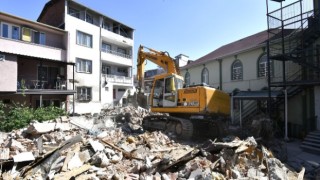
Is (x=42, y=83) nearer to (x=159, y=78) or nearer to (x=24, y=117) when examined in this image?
(x=24, y=117)

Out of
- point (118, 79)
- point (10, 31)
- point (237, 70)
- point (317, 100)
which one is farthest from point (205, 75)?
point (10, 31)

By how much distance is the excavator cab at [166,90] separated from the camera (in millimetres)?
13703

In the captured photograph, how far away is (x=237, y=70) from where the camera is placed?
21312 millimetres

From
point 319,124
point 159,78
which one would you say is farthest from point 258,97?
point 159,78

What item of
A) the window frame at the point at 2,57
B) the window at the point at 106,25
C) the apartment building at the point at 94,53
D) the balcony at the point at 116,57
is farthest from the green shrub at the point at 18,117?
the window at the point at 106,25

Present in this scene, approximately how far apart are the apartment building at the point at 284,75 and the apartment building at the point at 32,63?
1537 centimetres

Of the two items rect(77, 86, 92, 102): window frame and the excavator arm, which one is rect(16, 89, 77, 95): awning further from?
the excavator arm

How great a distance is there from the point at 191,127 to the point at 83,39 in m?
18.9

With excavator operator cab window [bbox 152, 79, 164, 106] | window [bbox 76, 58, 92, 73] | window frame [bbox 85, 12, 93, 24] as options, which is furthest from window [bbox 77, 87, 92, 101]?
excavator operator cab window [bbox 152, 79, 164, 106]

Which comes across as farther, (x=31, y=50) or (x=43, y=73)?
(x=43, y=73)

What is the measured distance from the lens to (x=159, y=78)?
14.6m

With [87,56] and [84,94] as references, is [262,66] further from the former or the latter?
[84,94]

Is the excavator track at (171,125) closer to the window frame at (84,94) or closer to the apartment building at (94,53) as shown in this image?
the apartment building at (94,53)

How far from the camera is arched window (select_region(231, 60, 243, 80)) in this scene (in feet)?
68.7
